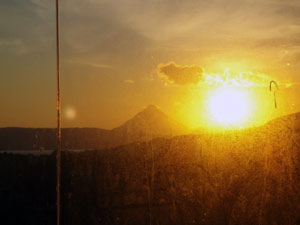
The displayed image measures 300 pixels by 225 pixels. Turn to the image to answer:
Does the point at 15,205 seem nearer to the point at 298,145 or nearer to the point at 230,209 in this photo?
the point at 230,209

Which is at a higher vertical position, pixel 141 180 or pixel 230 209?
pixel 141 180

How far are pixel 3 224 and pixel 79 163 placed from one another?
249 cm

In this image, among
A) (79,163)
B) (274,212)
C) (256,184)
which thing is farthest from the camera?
(79,163)

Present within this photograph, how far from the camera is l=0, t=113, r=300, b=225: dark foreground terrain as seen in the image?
33.3 feet

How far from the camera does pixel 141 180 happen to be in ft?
35.5

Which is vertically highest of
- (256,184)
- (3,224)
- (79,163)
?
(79,163)

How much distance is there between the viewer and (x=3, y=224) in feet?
33.9

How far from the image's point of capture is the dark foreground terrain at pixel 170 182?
10156 mm

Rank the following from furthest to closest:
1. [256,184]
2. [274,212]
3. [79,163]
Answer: [79,163] → [256,184] → [274,212]

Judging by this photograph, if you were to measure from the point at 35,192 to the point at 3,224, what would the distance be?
1116 millimetres

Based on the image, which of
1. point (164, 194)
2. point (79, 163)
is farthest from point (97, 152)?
point (164, 194)

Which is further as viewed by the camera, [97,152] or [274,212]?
[97,152]

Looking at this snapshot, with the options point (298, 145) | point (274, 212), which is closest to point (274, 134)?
point (298, 145)

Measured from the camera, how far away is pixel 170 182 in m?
10.8
